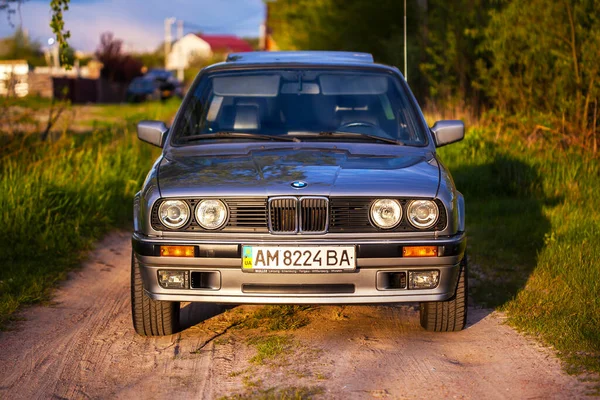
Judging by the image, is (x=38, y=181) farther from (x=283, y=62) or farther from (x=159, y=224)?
(x=159, y=224)

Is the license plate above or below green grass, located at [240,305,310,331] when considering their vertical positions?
above

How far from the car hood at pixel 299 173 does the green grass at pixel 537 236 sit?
113cm

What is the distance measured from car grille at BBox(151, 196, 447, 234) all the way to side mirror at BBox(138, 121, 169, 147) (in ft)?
4.60

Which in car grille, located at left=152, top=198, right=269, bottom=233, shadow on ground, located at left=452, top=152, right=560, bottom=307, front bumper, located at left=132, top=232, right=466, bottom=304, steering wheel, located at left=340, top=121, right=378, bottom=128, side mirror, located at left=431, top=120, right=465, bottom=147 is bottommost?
shadow on ground, located at left=452, top=152, right=560, bottom=307

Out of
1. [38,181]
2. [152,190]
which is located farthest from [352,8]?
[152,190]

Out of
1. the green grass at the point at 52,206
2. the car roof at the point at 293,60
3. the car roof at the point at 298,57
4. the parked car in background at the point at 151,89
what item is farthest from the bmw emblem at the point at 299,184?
the parked car in background at the point at 151,89

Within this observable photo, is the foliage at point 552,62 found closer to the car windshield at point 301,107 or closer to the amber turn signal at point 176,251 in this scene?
A: the car windshield at point 301,107

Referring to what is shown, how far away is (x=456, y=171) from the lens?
1053 cm

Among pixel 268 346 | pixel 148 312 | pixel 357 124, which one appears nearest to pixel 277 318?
pixel 268 346

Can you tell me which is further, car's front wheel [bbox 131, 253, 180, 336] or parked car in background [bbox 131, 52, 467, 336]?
car's front wheel [bbox 131, 253, 180, 336]

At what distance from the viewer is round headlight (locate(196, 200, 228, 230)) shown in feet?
14.4

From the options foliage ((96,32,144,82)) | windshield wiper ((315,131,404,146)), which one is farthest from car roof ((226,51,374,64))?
foliage ((96,32,144,82))

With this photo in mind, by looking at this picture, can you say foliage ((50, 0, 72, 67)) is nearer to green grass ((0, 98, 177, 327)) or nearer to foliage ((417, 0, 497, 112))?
green grass ((0, 98, 177, 327))

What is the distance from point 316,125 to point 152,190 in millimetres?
1487
